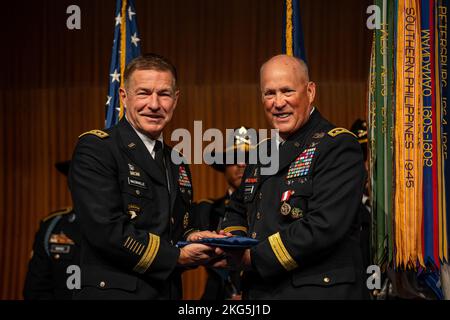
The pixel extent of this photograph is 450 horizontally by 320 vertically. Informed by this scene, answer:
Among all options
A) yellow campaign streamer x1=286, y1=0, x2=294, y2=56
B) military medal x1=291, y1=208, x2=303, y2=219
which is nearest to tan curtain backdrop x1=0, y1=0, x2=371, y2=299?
yellow campaign streamer x1=286, y1=0, x2=294, y2=56

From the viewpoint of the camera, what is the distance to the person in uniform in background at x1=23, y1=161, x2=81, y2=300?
415 centimetres

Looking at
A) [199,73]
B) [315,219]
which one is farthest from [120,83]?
[199,73]

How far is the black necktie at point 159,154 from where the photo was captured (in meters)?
3.02

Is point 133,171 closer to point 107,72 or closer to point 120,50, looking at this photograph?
point 120,50

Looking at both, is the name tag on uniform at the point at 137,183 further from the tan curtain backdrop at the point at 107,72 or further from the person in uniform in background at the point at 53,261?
the tan curtain backdrop at the point at 107,72

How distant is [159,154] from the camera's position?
10.0ft

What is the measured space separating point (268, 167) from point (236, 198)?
0.89 ft

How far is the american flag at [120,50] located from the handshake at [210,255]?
125 cm

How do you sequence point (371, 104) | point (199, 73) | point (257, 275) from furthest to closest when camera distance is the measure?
point (199, 73) < point (371, 104) < point (257, 275)

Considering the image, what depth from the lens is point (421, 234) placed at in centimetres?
311

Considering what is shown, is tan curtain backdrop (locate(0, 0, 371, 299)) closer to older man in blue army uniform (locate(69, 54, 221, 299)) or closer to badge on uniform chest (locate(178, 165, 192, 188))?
badge on uniform chest (locate(178, 165, 192, 188))

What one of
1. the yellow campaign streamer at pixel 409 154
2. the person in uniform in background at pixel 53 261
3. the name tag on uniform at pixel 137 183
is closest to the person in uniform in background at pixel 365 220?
the yellow campaign streamer at pixel 409 154

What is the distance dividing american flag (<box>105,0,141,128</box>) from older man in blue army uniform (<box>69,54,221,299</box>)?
86 centimetres

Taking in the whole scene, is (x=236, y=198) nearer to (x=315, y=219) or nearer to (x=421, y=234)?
(x=315, y=219)
